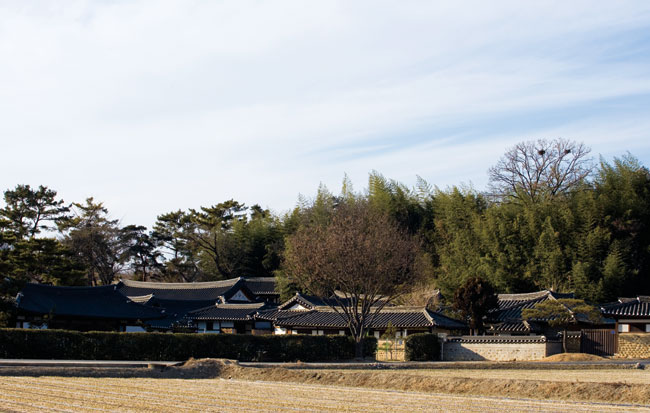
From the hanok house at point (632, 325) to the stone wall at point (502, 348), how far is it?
3.02 metres

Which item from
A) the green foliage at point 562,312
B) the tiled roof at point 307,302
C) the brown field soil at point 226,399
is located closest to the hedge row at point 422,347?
the green foliage at point 562,312

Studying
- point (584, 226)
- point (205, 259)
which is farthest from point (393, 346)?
point (205, 259)

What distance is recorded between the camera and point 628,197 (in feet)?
127

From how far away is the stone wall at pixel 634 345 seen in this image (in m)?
30.3

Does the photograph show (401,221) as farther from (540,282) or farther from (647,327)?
(647,327)

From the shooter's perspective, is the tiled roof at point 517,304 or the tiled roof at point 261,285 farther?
the tiled roof at point 261,285

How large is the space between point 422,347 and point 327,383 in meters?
12.8

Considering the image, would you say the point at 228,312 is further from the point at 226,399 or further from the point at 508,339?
the point at 226,399

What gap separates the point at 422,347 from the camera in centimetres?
2920

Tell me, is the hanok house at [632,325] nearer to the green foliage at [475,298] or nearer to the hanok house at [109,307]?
the green foliage at [475,298]

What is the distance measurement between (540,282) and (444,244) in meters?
7.08

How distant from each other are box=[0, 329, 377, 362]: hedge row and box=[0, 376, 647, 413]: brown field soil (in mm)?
7922

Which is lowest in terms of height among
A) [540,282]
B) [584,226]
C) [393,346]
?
[393,346]

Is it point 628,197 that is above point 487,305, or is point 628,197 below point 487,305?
above
